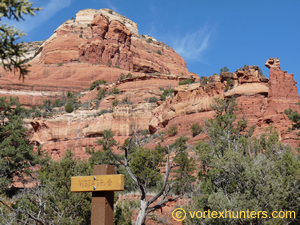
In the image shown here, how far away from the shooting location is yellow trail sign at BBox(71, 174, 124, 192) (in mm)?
6209

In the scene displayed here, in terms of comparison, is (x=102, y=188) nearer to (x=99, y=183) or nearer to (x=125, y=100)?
(x=99, y=183)

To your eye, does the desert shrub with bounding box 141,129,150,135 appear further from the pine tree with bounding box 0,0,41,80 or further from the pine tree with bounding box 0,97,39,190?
the pine tree with bounding box 0,0,41,80

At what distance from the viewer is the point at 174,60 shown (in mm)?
97688

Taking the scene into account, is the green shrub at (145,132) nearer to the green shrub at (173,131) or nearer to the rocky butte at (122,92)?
the rocky butte at (122,92)

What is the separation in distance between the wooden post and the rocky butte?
714cm

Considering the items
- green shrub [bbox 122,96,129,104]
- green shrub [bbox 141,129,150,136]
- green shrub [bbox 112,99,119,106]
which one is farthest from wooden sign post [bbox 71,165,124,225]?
green shrub [bbox 122,96,129,104]

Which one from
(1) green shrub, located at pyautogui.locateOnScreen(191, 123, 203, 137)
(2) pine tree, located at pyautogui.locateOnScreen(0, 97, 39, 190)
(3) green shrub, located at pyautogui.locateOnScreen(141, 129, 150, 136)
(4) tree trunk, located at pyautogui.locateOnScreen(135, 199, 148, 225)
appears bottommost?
(4) tree trunk, located at pyautogui.locateOnScreen(135, 199, 148, 225)

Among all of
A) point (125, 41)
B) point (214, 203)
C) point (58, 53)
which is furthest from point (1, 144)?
point (125, 41)

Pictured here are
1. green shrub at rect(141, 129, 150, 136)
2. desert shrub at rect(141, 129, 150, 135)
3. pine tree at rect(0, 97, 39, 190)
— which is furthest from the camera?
desert shrub at rect(141, 129, 150, 135)

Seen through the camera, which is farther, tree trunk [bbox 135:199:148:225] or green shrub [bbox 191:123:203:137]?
green shrub [bbox 191:123:203:137]

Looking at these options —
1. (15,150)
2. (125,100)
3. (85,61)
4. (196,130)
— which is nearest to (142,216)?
(15,150)

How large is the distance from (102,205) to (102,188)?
0.33 metres

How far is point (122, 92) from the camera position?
5150cm

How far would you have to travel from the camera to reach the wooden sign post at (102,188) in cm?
625
